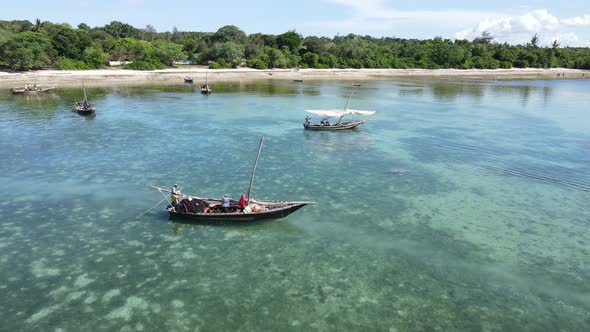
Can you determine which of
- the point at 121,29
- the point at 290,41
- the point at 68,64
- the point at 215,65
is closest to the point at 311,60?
the point at 290,41

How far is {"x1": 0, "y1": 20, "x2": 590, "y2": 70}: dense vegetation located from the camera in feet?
339

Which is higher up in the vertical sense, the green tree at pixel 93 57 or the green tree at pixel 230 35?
the green tree at pixel 230 35

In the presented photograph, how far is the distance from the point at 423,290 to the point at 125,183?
74.4 feet

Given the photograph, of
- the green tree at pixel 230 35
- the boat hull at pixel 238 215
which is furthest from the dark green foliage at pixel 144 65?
the boat hull at pixel 238 215

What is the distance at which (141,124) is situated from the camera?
53344 millimetres

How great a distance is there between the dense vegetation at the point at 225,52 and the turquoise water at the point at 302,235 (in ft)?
205

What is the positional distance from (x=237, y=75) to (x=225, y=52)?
12.9 m

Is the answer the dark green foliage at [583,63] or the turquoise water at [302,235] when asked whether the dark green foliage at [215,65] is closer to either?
the turquoise water at [302,235]

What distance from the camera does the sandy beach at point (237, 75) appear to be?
95.9m

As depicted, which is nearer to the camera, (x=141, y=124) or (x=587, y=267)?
(x=587, y=267)

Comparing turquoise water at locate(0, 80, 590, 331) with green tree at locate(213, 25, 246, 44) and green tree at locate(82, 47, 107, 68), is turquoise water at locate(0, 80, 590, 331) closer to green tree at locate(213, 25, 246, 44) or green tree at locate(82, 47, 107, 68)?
green tree at locate(82, 47, 107, 68)

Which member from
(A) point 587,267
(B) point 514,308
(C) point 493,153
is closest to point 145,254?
(B) point 514,308

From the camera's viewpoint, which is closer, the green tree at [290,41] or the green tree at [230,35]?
the green tree at [230,35]

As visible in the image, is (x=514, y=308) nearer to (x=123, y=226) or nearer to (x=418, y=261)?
(x=418, y=261)
